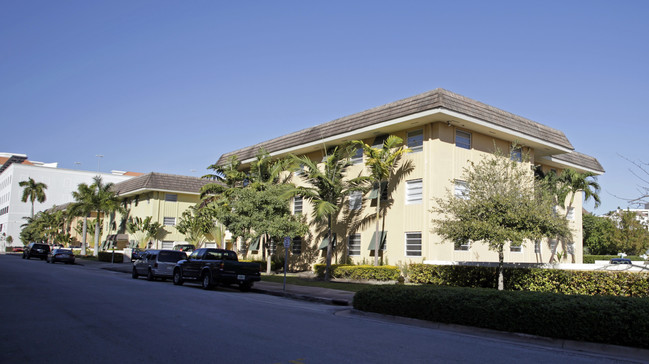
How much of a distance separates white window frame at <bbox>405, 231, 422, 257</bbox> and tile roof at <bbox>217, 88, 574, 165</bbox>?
19.5 ft

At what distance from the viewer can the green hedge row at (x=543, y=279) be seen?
16562mm

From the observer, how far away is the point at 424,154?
25625 millimetres

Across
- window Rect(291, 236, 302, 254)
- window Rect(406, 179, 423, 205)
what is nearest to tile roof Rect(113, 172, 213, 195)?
window Rect(291, 236, 302, 254)

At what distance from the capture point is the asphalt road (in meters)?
7.91

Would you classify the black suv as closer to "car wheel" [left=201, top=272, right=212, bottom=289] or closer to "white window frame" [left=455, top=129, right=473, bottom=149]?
"car wheel" [left=201, top=272, right=212, bottom=289]

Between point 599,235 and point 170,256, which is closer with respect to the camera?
point 170,256

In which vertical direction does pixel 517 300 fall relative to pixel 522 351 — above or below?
above

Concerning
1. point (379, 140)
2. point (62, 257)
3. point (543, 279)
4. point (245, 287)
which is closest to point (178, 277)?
point (245, 287)

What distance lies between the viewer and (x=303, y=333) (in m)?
10.1

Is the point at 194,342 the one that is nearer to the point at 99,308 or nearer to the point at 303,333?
the point at 303,333

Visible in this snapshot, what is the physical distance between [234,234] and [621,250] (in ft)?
156

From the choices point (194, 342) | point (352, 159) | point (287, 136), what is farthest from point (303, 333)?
point (287, 136)

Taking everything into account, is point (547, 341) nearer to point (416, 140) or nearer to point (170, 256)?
point (416, 140)

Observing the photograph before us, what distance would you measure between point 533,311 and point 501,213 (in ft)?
25.2
